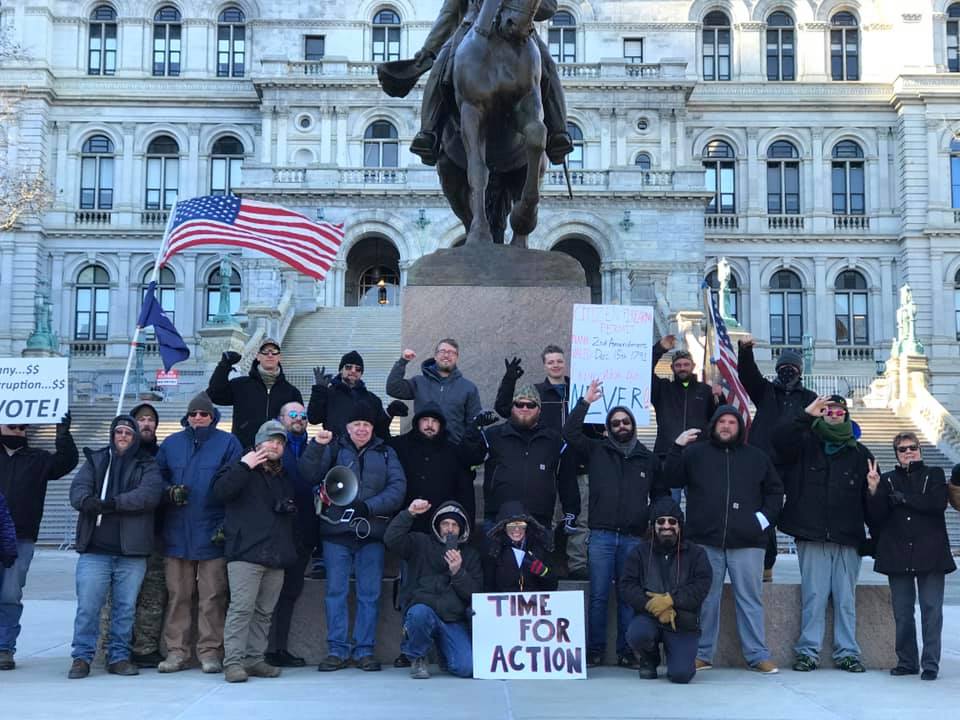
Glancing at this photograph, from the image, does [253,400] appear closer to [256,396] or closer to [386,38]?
[256,396]

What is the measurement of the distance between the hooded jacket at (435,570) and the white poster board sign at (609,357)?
62.3 inches

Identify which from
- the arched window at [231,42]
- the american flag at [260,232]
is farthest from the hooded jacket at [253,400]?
the arched window at [231,42]

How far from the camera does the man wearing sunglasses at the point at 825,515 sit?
9039 millimetres

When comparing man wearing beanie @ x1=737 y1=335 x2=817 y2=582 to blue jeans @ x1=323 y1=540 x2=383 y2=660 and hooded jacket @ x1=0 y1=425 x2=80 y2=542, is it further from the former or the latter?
hooded jacket @ x1=0 y1=425 x2=80 y2=542

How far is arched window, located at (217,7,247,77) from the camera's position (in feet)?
166

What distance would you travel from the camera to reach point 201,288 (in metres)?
48.4

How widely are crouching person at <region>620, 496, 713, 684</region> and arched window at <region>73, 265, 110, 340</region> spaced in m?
42.4

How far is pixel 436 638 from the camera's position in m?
8.74

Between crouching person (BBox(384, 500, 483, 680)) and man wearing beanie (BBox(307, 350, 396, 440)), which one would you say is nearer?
crouching person (BBox(384, 500, 483, 680))

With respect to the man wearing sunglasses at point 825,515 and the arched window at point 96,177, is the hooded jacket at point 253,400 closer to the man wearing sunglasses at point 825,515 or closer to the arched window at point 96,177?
the man wearing sunglasses at point 825,515

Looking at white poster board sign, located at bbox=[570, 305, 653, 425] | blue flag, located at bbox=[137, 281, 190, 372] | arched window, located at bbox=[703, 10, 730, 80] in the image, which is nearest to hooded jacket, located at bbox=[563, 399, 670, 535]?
white poster board sign, located at bbox=[570, 305, 653, 425]

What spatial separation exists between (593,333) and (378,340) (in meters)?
25.9

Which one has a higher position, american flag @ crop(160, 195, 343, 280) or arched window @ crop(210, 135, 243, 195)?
arched window @ crop(210, 135, 243, 195)

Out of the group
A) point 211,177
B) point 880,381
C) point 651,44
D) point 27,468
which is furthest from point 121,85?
point 27,468
